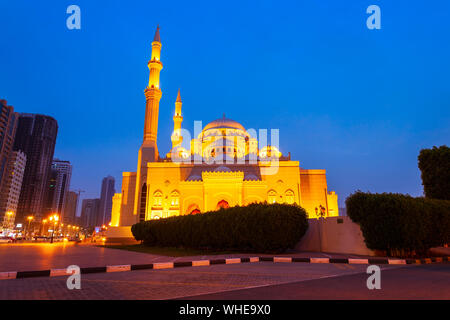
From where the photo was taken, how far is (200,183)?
35.8 meters

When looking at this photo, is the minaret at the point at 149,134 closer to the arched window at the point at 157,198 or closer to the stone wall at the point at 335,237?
the arched window at the point at 157,198

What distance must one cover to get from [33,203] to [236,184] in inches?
3249

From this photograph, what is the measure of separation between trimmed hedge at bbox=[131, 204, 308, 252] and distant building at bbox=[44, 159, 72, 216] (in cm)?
9901

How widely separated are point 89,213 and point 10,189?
9230 cm

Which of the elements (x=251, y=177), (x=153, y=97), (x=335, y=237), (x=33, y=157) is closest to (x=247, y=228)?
A: (x=335, y=237)

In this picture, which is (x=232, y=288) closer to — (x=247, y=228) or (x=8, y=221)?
(x=247, y=228)

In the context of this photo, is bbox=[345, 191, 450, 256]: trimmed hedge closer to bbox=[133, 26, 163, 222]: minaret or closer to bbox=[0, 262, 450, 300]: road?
bbox=[0, 262, 450, 300]: road

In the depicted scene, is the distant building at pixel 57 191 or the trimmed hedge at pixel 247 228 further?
the distant building at pixel 57 191

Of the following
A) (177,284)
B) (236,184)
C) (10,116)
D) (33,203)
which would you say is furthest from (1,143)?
(177,284)

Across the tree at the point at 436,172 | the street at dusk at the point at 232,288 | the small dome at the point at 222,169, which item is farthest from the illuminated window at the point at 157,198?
the street at dusk at the point at 232,288

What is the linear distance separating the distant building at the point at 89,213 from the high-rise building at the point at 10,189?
77910 millimetres

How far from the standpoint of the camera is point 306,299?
4352mm

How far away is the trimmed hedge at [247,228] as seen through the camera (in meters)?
14.2
